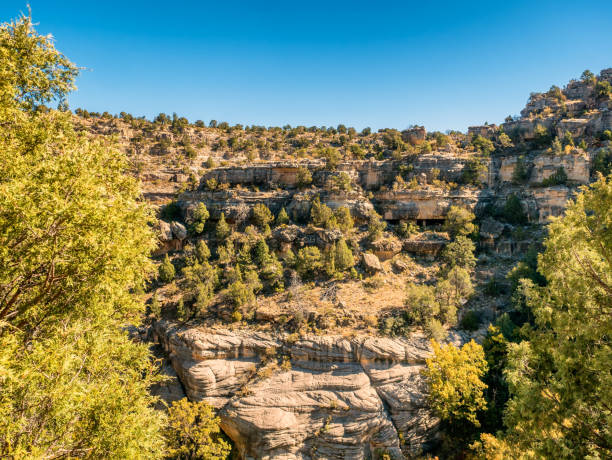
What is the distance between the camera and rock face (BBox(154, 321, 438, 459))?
1827cm

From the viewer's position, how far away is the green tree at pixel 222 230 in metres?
33.1

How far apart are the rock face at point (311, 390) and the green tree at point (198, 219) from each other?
14.9 meters

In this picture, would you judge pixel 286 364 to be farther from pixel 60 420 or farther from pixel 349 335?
pixel 60 420

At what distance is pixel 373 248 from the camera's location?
3100 centimetres

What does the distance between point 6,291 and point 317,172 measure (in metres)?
35.8

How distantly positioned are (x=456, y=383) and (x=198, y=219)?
3121 cm

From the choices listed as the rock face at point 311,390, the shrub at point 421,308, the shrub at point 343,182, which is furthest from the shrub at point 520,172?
the rock face at point 311,390

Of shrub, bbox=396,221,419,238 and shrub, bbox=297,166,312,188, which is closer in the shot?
shrub, bbox=396,221,419,238

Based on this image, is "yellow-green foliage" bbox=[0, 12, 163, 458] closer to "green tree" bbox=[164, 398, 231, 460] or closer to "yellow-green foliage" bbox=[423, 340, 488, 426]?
"green tree" bbox=[164, 398, 231, 460]

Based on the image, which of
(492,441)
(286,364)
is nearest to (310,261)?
(286,364)

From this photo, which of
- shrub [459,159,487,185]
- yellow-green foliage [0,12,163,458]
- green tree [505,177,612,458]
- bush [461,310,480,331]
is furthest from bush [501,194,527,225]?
yellow-green foliage [0,12,163,458]

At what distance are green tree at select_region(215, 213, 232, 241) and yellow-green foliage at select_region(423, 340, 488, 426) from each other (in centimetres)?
2464

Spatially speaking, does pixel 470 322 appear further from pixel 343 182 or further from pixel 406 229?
pixel 343 182

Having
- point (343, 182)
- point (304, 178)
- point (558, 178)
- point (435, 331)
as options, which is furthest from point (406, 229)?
point (558, 178)
